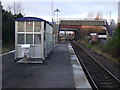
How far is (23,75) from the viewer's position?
10.8m

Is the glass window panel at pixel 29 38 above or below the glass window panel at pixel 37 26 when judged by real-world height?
below

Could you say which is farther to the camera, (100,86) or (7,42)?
(7,42)

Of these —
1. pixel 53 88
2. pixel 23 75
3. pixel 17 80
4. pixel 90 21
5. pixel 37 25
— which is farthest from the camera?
pixel 90 21

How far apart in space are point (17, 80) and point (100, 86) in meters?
3.70

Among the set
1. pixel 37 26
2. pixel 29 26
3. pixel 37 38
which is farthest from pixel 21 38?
pixel 37 26

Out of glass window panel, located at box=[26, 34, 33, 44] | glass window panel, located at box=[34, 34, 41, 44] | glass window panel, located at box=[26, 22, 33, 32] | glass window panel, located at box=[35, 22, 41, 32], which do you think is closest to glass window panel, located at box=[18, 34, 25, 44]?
glass window panel, located at box=[26, 34, 33, 44]

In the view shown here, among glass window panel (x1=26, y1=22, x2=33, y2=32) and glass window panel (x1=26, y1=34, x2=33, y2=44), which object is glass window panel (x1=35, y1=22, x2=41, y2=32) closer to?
glass window panel (x1=26, y1=22, x2=33, y2=32)

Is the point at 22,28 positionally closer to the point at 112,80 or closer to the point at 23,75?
the point at 23,75

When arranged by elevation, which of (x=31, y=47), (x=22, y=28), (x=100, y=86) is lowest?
(x=100, y=86)

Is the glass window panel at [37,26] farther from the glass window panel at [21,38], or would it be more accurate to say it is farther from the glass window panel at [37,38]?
the glass window panel at [21,38]

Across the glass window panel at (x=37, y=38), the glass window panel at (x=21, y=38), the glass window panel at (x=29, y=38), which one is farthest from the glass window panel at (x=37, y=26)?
the glass window panel at (x=21, y=38)

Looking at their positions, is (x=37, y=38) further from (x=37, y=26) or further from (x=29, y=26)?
(x=29, y=26)

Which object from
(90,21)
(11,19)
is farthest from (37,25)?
(90,21)

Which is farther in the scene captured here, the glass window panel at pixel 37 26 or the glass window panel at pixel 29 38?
the glass window panel at pixel 29 38
